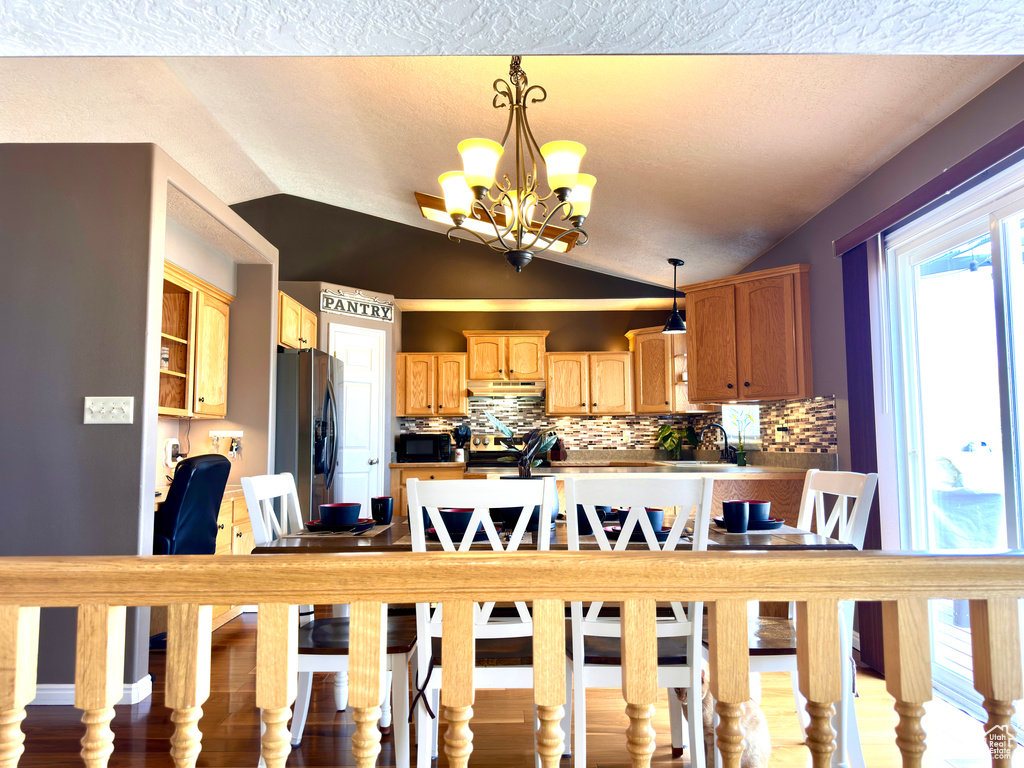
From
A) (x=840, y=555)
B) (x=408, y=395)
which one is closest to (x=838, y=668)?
(x=840, y=555)

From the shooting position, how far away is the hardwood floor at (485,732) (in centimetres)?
212

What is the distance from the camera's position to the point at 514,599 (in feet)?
2.66

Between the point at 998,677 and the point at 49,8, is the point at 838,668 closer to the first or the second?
the point at 998,677

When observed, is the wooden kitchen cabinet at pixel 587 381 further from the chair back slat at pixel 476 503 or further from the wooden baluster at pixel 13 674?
the wooden baluster at pixel 13 674

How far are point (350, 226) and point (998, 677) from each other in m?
6.40

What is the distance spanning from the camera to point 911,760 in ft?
2.66

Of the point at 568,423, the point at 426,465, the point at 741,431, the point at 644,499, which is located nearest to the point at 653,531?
the point at 644,499

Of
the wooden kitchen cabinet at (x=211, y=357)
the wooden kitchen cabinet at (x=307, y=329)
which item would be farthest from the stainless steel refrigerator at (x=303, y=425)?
the wooden kitchen cabinet at (x=307, y=329)

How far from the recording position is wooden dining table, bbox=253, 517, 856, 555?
199 centimetres

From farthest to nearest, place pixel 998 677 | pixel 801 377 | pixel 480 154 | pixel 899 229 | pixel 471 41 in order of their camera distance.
Answer: pixel 801 377, pixel 899 229, pixel 480 154, pixel 471 41, pixel 998 677

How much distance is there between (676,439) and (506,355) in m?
1.91

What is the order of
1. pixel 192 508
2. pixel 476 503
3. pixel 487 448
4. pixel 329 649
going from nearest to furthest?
1. pixel 476 503
2. pixel 329 649
3. pixel 192 508
4. pixel 487 448

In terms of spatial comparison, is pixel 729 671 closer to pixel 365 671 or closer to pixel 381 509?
pixel 365 671

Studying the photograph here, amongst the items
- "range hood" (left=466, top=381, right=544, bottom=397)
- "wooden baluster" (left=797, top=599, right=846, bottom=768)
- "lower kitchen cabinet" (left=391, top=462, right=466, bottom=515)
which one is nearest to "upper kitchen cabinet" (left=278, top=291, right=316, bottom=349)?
"lower kitchen cabinet" (left=391, top=462, right=466, bottom=515)
